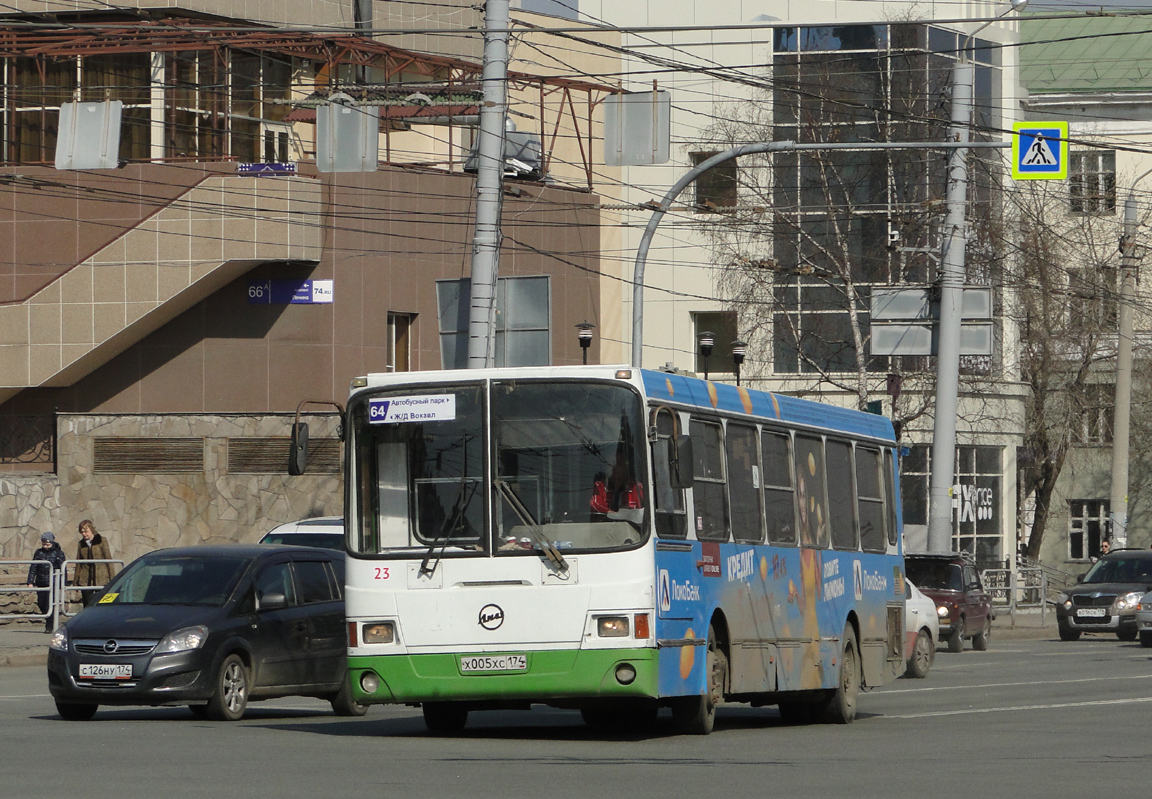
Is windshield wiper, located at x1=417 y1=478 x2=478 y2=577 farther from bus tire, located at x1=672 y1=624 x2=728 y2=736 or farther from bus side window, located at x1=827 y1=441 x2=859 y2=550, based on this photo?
bus side window, located at x1=827 y1=441 x2=859 y2=550

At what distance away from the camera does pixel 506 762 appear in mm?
12234

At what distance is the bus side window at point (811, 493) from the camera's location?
16641 mm

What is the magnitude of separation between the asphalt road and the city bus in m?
0.48

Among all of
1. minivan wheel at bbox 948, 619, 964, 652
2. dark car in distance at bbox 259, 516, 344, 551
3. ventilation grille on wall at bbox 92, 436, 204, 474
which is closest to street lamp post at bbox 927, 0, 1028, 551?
minivan wheel at bbox 948, 619, 964, 652

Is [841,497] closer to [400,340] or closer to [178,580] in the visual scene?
[178,580]

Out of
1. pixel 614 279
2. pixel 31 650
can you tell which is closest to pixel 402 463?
pixel 31 650

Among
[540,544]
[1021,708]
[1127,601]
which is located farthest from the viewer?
[1127,601]

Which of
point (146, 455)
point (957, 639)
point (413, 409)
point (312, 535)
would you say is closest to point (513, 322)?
point (312, 535)

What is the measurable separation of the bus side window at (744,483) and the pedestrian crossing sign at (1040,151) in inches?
506

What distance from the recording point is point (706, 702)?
14.6 m

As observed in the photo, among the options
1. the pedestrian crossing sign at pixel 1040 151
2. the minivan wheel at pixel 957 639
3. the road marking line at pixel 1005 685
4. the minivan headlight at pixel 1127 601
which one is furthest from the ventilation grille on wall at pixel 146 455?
the minivan headlight at pixel 1127 601

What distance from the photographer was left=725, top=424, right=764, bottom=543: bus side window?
1528cm

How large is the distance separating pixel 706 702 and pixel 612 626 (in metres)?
1.45

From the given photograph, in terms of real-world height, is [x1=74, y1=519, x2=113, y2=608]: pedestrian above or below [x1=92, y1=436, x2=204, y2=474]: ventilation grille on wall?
below
